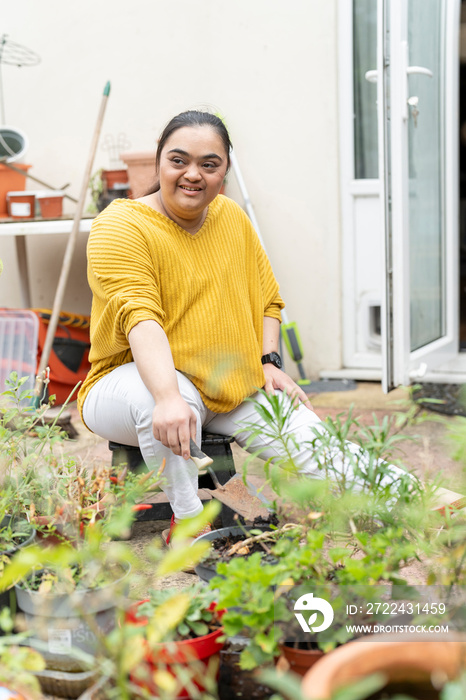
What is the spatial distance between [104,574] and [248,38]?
3016 millimetres

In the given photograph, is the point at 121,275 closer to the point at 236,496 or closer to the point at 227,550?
the point at 236,496

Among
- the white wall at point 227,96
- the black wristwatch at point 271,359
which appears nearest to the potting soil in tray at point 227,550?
the black wristwatch at point 271,359

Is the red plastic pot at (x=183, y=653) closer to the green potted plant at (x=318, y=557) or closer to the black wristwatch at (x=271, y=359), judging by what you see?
the green potted plant at (x=318, y=557)

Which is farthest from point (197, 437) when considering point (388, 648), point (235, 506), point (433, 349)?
point (433, 349)

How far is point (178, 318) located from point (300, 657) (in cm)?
96

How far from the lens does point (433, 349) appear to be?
128 inches

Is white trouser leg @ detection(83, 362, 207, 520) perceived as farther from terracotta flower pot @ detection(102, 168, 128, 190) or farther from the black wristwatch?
terracotta flower pot @ detection(102, 168, 128, 190)

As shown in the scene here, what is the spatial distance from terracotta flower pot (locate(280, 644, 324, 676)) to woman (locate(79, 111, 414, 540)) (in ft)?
1.92

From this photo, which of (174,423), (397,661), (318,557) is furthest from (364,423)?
(397,661)

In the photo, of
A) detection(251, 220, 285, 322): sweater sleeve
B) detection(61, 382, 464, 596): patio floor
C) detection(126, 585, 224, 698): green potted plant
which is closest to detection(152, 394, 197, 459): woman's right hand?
detection(61, 382, 464, 596): patio floor

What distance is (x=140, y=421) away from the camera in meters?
1.69

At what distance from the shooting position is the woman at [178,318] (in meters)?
1.67

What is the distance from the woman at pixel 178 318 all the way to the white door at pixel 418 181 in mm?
1003

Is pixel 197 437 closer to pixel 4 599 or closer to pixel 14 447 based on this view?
pixel 14 447
